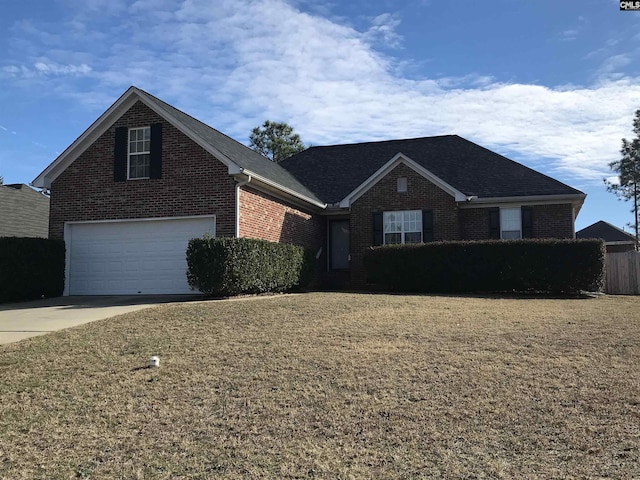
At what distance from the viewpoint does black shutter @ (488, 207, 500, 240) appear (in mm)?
19562

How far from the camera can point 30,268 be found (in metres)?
15.2

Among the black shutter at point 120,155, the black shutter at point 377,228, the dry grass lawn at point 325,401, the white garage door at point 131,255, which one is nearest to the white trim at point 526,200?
the black shutter at point 377,228

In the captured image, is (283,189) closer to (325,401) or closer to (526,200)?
(526,200)

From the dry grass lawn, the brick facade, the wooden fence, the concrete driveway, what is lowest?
the dry grass lawn

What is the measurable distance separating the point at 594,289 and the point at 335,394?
12.0 metres

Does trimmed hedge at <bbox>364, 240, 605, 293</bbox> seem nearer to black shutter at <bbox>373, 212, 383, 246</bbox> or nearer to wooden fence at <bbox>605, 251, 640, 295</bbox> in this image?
black shutter at <bbox>373, 212, 383, 246</bbox>

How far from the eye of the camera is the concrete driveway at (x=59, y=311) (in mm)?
9898

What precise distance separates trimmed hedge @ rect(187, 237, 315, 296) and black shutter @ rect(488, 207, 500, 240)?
8158 millimetres

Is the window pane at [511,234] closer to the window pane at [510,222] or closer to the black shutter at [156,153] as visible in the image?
the window pane at [510,222]

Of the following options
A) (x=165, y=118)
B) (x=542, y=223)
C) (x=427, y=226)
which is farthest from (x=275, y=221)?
(x=542, y=223)

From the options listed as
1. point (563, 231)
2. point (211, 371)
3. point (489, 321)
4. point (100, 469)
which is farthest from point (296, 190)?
point (100, 469)

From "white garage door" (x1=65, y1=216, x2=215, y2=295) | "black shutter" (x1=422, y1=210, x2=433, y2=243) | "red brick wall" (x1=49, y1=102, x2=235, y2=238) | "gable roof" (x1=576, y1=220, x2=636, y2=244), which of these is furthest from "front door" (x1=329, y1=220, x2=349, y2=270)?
"gable roof" (x1=576, y1=220, x2=636, y2=244)

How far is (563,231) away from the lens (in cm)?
1902

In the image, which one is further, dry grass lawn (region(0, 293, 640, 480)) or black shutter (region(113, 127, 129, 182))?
black shutter (region(113, 127, 129, 182))
